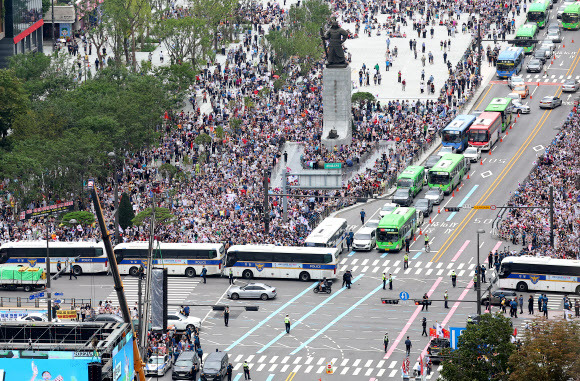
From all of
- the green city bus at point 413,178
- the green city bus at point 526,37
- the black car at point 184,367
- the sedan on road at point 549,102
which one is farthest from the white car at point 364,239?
the green city bus at point 526,37

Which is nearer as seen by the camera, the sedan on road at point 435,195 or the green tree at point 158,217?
the green tree at point 158,217

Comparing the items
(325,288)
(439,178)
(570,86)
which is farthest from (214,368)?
(570,86)

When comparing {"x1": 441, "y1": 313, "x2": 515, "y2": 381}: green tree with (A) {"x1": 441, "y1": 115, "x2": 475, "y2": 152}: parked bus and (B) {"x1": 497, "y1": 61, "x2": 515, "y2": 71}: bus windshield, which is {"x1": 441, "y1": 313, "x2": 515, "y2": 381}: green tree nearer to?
(A) {"x1": 441, "y1": 115, "x2": 475, "y2": 152}: parked bus

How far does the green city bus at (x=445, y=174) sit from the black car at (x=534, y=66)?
40.6 meters

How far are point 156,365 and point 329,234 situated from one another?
93.1ft

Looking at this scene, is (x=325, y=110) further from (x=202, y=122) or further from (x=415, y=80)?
(x=415, y=80)

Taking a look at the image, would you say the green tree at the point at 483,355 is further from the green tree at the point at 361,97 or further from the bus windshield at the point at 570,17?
the bus windshield at the point at 570,17

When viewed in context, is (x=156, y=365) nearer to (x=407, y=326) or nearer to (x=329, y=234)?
(x=407, y=326)

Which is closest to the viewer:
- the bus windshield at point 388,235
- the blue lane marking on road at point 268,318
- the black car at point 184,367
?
the black car at point 184,367

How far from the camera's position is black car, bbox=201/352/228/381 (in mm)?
97875

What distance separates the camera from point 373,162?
484 feet

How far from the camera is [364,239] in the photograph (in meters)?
127

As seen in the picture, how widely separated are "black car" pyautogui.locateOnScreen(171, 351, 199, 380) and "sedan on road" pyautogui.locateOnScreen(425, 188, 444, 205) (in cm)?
4233

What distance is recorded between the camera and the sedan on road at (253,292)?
116 m
